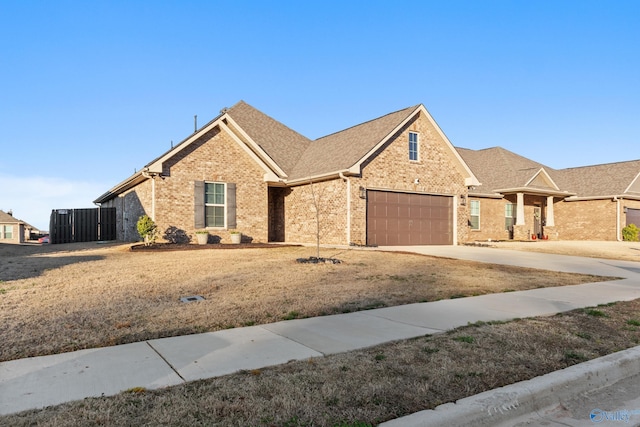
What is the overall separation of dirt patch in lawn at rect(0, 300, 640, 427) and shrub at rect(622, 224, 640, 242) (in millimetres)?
29794

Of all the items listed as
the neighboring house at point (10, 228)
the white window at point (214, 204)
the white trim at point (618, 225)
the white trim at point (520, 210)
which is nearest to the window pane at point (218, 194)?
the white window at point (214, 204)

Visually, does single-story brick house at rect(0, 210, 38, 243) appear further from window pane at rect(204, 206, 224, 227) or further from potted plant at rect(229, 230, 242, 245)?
potted plant at rect(229, 230, 242, 245)

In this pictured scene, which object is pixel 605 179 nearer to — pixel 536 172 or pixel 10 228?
pixel 536 172

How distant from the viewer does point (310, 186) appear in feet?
69.6

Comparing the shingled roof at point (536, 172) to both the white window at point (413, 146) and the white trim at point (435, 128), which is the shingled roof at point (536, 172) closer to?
the white trim at point (435, 128)

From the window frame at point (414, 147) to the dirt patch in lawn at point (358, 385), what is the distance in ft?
53.4

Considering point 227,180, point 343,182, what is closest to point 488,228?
point 343,182

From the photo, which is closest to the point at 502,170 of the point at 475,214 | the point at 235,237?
the point at 475,214

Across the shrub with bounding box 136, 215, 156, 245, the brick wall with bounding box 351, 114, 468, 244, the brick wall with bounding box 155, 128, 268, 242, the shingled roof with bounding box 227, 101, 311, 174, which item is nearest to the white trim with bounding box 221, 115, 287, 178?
the brick wall with bounding box 155, 128, 268, 242

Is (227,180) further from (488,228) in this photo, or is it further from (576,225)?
(576,225)

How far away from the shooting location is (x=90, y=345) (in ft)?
16.2

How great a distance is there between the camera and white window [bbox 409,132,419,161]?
70.4 ft

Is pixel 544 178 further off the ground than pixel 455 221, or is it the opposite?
pixel 544 178

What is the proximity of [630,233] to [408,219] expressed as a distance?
19.3 metres
